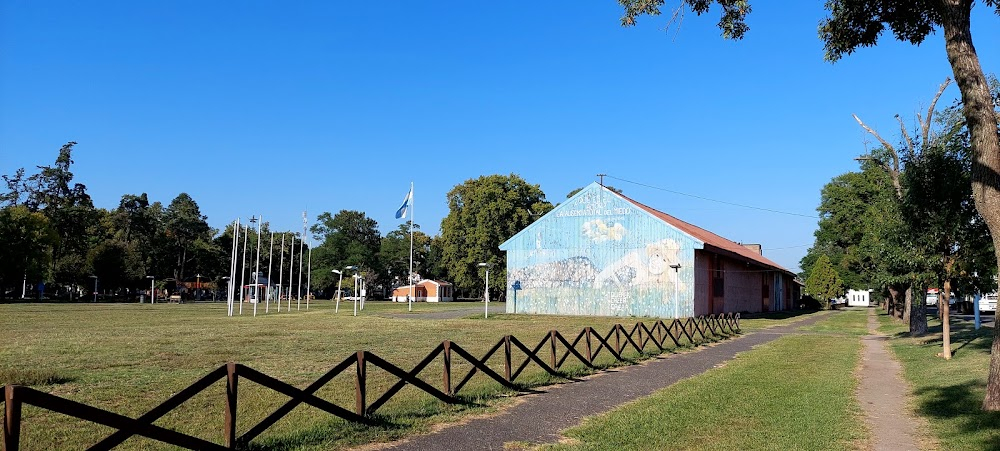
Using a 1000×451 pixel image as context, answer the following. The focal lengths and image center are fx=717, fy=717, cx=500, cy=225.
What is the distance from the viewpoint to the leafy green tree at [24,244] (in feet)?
224

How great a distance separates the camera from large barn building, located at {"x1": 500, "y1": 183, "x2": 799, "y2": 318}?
145 feet

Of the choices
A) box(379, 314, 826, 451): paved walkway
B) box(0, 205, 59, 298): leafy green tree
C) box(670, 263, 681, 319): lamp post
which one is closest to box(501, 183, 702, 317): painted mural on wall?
box(670, 263, 681, 319): lamp post

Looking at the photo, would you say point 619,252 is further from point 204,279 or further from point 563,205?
point 204,279

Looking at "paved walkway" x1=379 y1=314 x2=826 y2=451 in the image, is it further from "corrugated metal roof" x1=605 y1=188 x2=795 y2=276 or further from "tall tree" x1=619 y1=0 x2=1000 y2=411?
"corrugated metal roof" x1=605 y1=188 x2=795 y2=276

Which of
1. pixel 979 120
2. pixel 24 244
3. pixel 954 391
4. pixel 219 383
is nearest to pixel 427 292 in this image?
pixel 24 244

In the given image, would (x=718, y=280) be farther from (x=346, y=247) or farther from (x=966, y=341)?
(x=346, y=247)

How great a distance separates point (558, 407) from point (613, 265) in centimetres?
3612

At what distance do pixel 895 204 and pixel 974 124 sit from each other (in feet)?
43.2

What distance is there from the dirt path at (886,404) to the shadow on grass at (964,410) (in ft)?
1.16

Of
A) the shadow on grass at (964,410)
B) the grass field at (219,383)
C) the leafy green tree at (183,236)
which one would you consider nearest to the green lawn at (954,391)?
the shadow on grass at (964,410)

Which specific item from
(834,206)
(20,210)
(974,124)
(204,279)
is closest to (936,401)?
(974,124)

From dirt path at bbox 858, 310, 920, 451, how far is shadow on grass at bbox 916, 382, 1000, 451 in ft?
1.16

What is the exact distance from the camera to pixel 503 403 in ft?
37.7

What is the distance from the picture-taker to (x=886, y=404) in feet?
40.2
